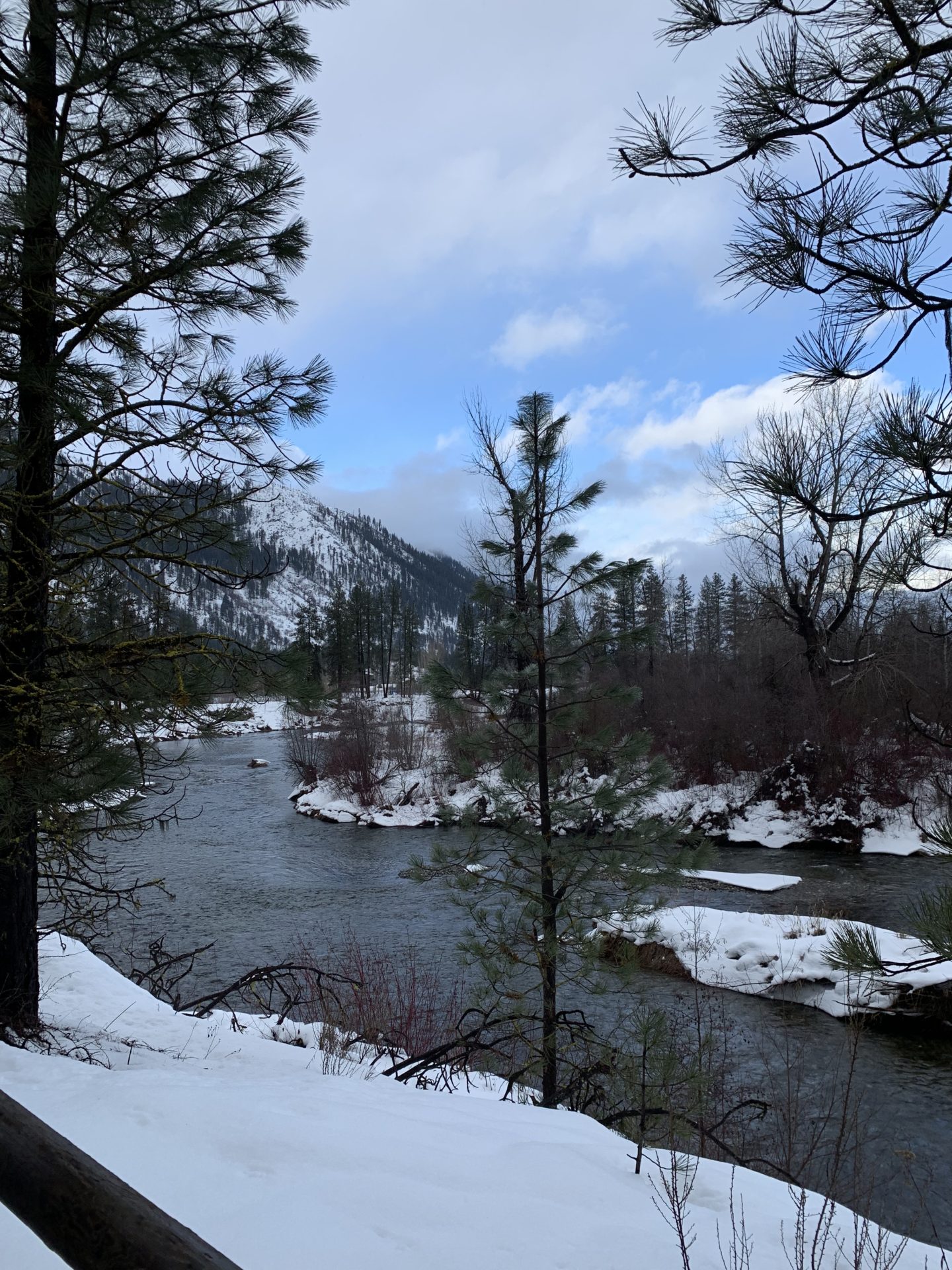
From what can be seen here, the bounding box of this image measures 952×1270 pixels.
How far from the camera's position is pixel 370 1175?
319 cm

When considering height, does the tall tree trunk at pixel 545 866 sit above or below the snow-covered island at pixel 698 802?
above

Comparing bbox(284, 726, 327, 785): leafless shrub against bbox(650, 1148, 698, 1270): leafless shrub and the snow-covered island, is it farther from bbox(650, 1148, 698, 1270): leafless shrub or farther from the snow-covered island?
bbox(650, 1148, 698, 1270): leafless shrub

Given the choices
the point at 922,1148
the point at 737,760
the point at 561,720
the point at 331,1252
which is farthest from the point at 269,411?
the point at 737,760

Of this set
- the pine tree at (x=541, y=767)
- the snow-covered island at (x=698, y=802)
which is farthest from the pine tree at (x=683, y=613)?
the pine tree at (x=541, y=767)

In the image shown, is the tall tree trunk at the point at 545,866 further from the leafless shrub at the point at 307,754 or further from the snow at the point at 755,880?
the leafless shrub at the point at 307,754

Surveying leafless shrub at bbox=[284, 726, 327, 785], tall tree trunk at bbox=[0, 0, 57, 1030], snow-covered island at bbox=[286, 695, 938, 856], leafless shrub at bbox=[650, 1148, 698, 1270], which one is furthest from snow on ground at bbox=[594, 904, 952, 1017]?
leafless shrub at bbox=[284, 726, 327, 785]

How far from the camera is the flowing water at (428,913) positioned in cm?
671

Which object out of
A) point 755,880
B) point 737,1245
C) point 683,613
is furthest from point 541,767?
point 683,613

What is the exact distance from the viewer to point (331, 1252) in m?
2.60

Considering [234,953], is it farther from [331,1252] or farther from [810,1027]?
[331,1252]

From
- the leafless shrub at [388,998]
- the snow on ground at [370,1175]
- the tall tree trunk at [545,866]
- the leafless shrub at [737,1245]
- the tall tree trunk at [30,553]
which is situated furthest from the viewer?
the leafless shrub at [388,998]

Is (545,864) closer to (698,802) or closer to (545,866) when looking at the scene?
(545,866)

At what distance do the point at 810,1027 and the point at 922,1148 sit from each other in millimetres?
2616

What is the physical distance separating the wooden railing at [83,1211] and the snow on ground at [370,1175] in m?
1.45
